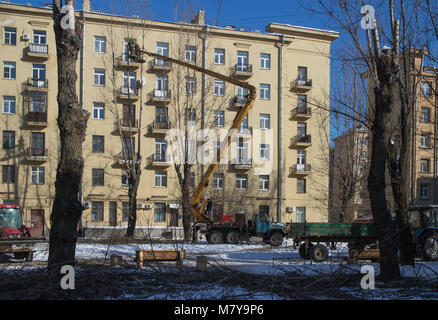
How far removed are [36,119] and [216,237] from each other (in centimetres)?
1873

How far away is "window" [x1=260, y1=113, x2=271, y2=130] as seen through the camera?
39969 millimetres

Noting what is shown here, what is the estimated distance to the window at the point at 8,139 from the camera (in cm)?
3544

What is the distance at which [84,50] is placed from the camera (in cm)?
3591

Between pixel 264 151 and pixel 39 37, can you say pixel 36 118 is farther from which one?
pixel 264 151

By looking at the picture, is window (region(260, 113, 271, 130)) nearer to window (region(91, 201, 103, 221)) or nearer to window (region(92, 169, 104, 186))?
window (region(92, 169, 104, 186))

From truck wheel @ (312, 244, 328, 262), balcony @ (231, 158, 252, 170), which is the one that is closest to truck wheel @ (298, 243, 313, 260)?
truck wheel @ (312, 244, 328, 262)

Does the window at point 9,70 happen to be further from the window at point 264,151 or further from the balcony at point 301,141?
the balcony at point 301,141

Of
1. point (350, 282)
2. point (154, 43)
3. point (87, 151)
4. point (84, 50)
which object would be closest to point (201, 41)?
point (154, 43)

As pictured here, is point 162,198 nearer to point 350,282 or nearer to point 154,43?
point 154,43

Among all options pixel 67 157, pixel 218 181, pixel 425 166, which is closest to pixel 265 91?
pixel 218 181

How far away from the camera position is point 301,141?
4106 centimetres

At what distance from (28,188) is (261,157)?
1934cm

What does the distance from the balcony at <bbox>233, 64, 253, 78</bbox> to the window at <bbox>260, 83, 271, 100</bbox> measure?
1.78 metres
